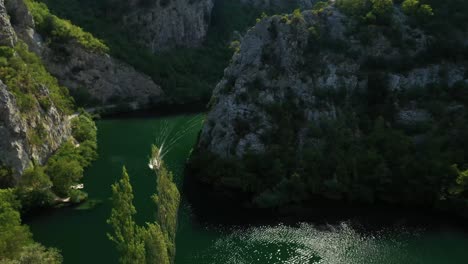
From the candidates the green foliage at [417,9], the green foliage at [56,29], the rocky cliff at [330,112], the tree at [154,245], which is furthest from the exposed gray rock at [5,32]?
the green foliage at [417,9]

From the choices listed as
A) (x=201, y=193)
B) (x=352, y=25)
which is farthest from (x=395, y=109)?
(x=201, y=193)

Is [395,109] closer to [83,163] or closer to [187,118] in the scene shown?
[83,163]

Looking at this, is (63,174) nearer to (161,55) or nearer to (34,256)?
(34,256)

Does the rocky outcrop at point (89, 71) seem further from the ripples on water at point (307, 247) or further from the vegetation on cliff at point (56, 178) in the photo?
the ripples on water at point (307, 247)

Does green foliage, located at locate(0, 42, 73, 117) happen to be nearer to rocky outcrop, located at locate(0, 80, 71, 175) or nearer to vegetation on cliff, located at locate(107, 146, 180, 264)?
rocky outcrop, located at locate(0, 80, 71, 175)

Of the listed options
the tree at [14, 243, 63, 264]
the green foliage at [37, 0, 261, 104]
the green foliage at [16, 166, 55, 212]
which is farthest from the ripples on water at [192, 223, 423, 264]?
the green foliage at [37, 0, 261, 104]

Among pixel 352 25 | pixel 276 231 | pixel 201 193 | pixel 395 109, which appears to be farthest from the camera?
pixel 352 25

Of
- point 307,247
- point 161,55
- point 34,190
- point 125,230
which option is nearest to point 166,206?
point 125,230
